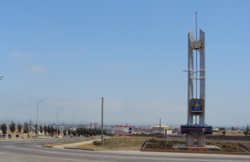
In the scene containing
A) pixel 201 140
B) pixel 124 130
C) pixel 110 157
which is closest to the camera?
pixel 110 157

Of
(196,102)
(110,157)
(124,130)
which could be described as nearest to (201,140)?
(196,102)

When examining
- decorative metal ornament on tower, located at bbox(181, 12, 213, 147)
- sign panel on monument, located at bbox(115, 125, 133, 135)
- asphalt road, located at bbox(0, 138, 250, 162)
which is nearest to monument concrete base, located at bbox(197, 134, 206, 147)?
decorative metal ornament on tower, located at bbox(181, 12, 213, 147)

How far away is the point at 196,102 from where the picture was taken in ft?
127

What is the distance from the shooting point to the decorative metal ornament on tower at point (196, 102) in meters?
37.9

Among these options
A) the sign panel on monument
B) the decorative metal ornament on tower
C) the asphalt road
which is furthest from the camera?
the sign panel on monument

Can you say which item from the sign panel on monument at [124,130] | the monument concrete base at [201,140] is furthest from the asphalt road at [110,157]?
the sign panel on monument at [124,130]

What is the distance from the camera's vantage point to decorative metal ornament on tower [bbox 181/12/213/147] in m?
37.9

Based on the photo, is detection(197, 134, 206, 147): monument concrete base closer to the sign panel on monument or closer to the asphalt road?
the asphalt road

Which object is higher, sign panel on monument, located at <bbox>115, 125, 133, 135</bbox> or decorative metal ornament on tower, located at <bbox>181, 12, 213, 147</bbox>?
decorative metal ornament on tower, located at <bbox>181, 12, 213, 147</bbox>

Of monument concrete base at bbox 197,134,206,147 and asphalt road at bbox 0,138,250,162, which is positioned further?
monument concrete base at bbox 197,134,206,147

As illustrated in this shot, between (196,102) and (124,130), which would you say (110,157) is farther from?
(124,130)

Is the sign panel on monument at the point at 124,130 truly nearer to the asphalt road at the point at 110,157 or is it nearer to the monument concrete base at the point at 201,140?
the monument concrete base at the point at 201,140

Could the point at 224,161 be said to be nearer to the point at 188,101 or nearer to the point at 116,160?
the point at 116,160

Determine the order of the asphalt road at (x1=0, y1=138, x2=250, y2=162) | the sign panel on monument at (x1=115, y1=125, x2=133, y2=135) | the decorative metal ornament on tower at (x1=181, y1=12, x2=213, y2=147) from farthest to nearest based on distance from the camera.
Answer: the sign panel on monument at (x1=115, y1=125, x2=133, y2=135)
the decorative metal ornament on tower at (x1=181, y1=12, x2=213, y2=147)
the asphalt road at (x1=0, y1=138, x2=250, y2=162)
